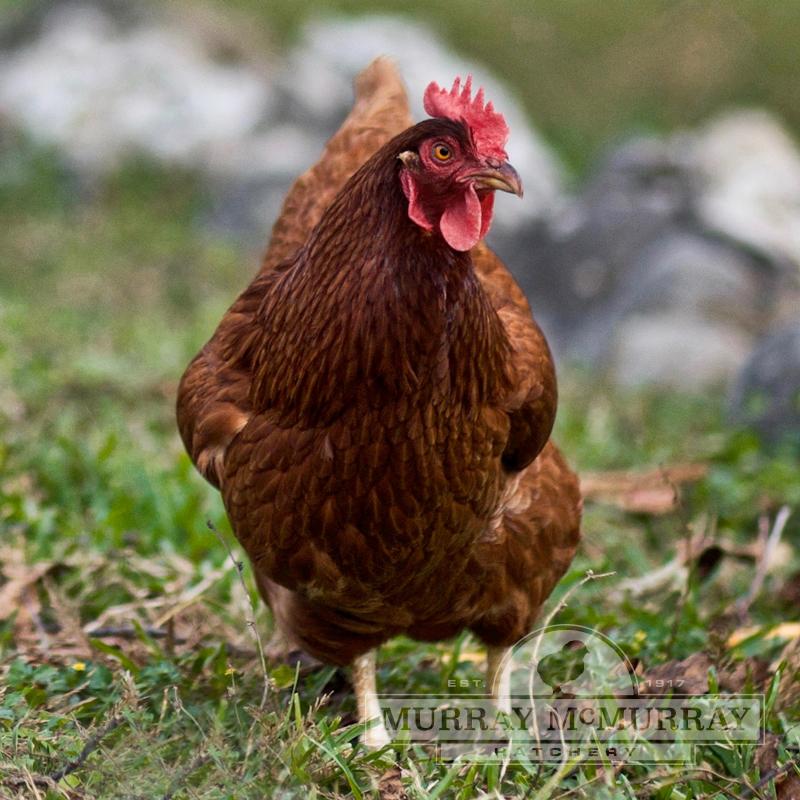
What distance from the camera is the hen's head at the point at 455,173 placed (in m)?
2.75

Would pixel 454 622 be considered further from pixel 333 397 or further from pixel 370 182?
pixel 370 182

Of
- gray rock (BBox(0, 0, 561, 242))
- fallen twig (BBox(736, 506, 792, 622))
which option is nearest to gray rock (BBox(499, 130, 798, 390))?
gray rock (BBox(0, 0, 561, 242))

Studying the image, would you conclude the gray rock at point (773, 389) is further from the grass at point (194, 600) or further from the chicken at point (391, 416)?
the chicken at point (391, 416)

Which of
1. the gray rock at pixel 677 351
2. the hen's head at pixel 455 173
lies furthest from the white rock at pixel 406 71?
the hen's head at pixel 455 173

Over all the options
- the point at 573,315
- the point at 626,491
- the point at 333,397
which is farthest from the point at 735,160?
the point at 333,397

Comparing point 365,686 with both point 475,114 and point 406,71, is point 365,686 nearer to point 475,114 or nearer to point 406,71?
point 475,114

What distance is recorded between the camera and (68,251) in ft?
28.7

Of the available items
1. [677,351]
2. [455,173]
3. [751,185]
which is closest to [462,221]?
[455,173]

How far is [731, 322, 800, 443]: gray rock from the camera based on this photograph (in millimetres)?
5766

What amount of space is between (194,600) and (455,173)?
5.51 feet

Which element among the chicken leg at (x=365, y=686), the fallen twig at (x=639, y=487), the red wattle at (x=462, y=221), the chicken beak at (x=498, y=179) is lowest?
the fallen twig at (x=639, y=487)

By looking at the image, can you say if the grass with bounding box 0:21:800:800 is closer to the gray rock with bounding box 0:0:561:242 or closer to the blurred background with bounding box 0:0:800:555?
the blurred background with bounding box 0:0:800:555

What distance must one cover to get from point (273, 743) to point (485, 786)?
55cm

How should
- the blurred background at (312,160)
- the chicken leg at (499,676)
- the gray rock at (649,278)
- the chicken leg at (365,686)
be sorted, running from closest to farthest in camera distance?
the chicken leg at (365,686) → the chicken leg at (499,676) → the blurred background at (312,160) → the gray rock at (649,278)
